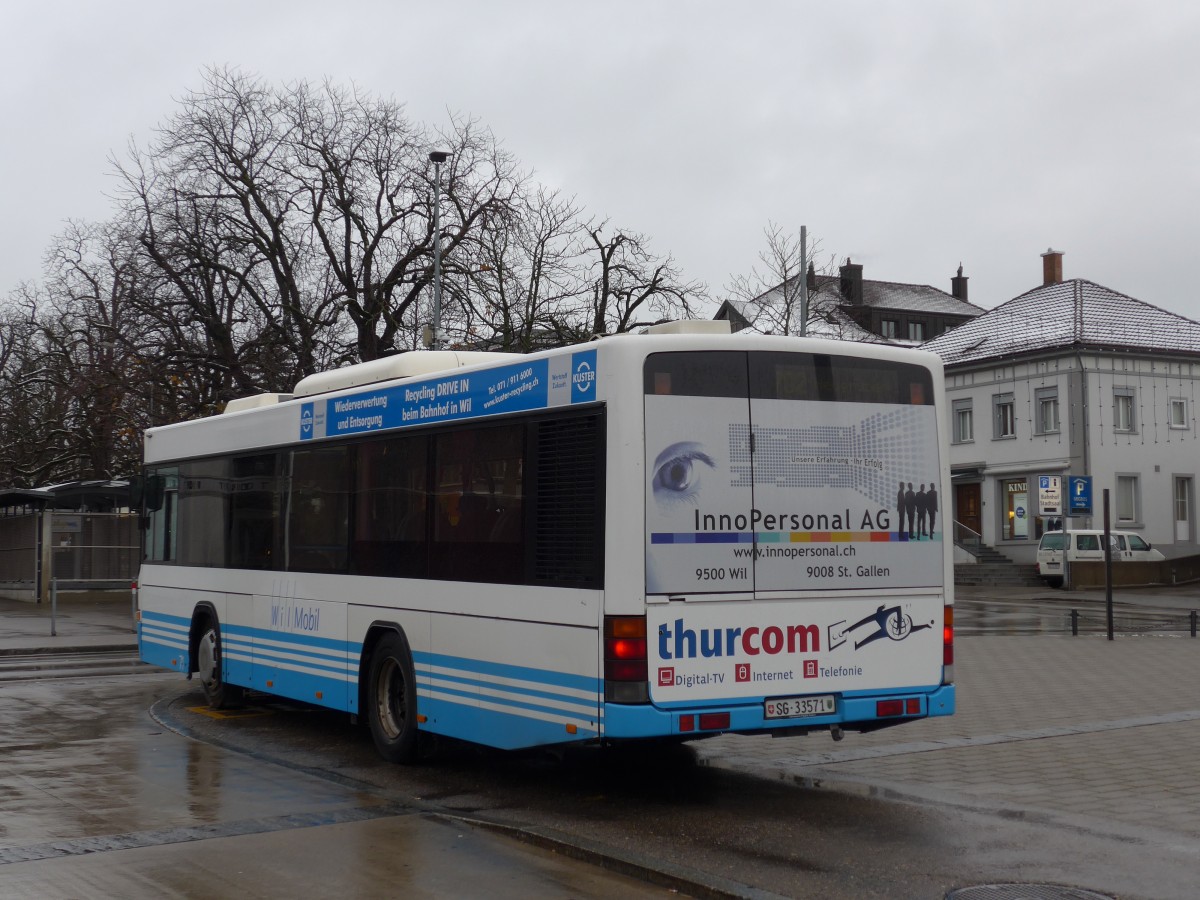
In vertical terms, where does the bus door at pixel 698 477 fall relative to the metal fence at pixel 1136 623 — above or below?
above

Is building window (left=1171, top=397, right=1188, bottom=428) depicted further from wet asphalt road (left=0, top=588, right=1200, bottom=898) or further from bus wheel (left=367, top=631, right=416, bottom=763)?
bus wheel (left=367, top=631, right=416, bottom=763)

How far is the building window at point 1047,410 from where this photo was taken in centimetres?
5097

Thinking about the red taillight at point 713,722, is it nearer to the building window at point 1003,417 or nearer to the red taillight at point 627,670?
the red taillight at point 627,670

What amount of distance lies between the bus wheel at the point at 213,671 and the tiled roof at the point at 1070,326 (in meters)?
41.9

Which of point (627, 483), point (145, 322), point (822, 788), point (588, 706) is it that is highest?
point (145, 322)

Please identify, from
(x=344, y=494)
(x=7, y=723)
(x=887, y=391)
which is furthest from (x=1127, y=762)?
(x=7, y=723)

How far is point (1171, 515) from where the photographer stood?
51.6m

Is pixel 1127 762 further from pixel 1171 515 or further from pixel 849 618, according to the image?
pixel 1171 515

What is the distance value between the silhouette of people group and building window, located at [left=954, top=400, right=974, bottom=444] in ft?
153

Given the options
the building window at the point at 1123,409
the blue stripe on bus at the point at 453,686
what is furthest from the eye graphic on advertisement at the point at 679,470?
the building window at the point at 1123,409

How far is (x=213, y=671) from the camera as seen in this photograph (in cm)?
1381

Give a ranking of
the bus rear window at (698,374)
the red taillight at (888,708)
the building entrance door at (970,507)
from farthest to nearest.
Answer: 1. the building entrance door at (970,507)
2. the red taillight at (888,708)
3. the bus rear window at (698,374)

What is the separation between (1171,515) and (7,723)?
46.7m

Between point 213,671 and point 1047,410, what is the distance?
4268 cm
